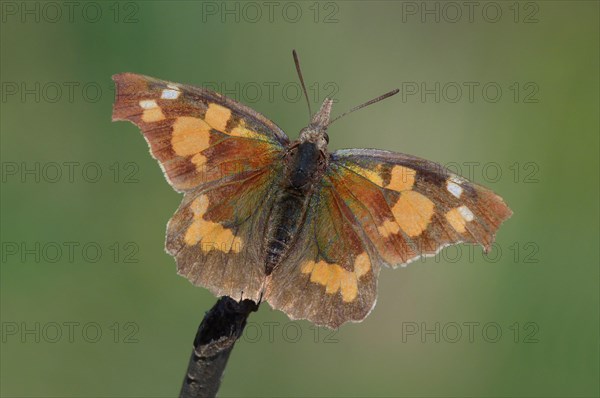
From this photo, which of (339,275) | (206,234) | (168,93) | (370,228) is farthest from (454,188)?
(168,93)

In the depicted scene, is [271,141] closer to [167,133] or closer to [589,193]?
[167,133]

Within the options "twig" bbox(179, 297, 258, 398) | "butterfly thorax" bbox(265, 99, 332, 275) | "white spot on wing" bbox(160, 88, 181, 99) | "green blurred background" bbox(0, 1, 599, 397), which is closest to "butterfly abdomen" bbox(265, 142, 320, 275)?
"butterfly thorax" bbox(265, 99, 332, 275)

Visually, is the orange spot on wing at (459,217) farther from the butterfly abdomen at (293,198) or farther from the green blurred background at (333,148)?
the green blurred background at (333,148)

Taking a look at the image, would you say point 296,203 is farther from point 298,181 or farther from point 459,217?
point 459,217

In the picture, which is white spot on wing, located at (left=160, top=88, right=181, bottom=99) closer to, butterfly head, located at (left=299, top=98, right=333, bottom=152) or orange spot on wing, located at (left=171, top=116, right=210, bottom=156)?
orange spot on wing, located at (left=171, top=116, right=210, bottom=156)

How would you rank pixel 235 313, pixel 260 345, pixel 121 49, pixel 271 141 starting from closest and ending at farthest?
pixel 235 313
pixel 271 141
pixel 260 345
pixel 121 49

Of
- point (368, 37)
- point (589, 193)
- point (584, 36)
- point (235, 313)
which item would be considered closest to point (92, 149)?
point (368, 37)
